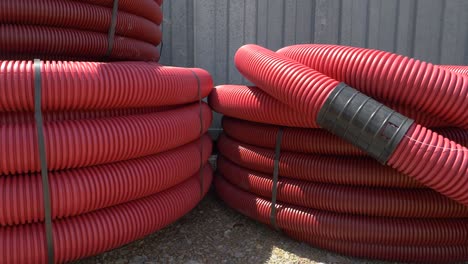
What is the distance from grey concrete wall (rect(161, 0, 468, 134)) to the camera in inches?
174

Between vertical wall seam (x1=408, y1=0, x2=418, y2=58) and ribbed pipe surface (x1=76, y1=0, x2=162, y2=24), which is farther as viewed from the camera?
vertical wall seam (x1=408, y1=0, x2=418, y2=58)

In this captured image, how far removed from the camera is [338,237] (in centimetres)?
248

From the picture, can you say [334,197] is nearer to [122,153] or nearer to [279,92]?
[279,92]

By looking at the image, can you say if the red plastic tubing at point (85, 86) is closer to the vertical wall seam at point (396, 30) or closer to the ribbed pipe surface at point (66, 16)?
the ribbed pipe surface at point (66, 16)

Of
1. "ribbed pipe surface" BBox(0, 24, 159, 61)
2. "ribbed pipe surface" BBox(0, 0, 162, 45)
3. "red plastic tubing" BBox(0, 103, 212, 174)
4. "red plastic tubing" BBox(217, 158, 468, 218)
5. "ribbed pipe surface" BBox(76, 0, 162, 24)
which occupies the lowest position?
"red plastic tubing" BBox(217, 158, 468, 218)

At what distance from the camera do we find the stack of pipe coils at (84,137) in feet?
5.88

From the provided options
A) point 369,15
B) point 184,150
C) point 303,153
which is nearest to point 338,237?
point 303,153

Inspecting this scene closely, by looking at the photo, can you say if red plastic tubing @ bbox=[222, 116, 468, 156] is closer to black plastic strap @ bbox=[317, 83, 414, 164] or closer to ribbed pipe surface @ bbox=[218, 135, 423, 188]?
ribbed pipe surface @ bbox=[218, 135, 423, 188]

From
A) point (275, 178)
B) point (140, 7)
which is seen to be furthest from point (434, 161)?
point (140, 7)

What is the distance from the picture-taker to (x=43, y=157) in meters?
1.80

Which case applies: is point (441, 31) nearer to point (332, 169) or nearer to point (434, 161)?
point (332, 169)

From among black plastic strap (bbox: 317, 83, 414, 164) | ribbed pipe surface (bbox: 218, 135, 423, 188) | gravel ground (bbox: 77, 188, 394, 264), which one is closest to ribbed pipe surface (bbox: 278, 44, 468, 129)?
black plastic strap (bbox: 317, 83, 414, 164)

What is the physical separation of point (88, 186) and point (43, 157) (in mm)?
290

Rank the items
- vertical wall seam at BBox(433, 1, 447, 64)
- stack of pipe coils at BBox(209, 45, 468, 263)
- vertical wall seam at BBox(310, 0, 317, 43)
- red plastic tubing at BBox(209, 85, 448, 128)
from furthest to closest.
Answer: vertical wall seam at BBox(310, 0, 317, 43)
vertical wall seam at BBox(433, 1, 447, 64)
red plastic tubing at BBox(209, 85, 448, 128)
stack of pipe coils at BBox(209, 45, 468, 263)
